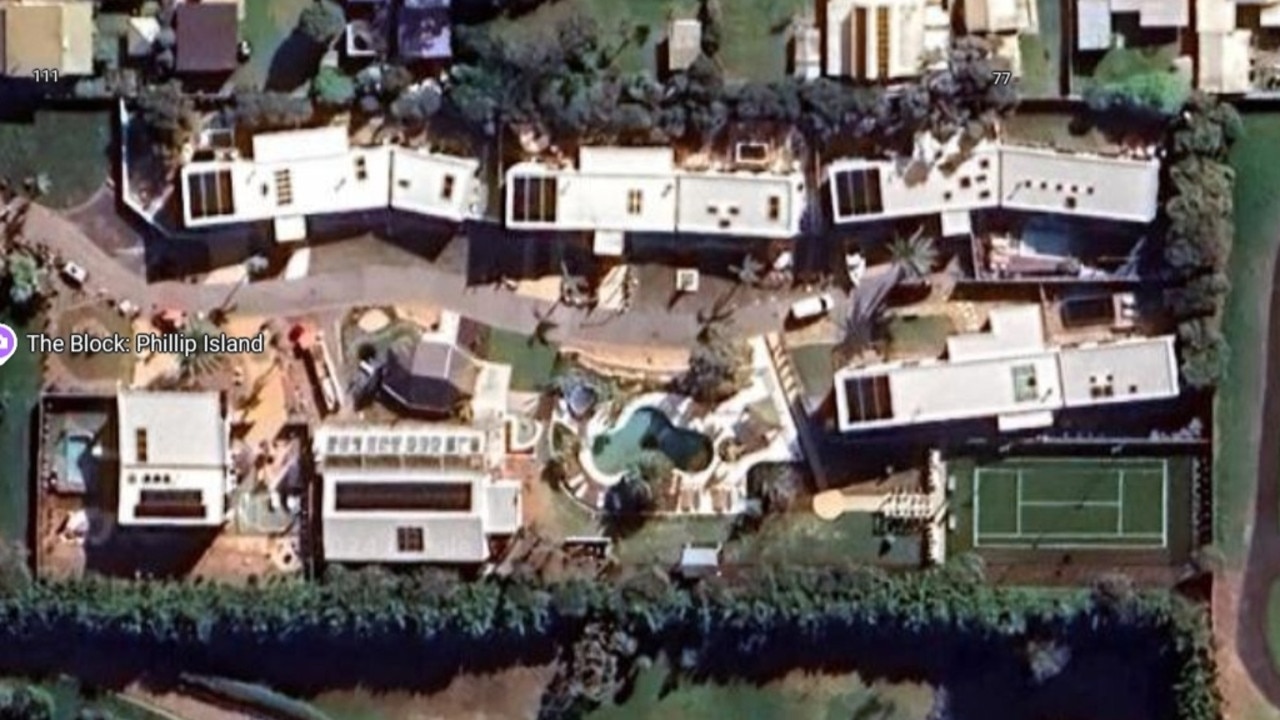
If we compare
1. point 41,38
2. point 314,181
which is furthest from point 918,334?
point 41,38

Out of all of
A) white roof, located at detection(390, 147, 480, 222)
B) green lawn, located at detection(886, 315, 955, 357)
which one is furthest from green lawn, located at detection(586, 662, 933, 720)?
Answer: white roof, located at detection(390, 147, 480, 222)

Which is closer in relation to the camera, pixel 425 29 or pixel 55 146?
pixel 425 29

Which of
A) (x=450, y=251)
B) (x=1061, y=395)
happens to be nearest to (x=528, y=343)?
(x=450, y=251)

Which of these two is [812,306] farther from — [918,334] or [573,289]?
[573,289]

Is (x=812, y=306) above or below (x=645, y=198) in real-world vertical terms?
below

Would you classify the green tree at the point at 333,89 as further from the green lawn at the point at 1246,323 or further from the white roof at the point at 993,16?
the green lawn at the point at 1246,323

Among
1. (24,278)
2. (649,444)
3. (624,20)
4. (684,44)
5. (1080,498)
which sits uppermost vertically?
(624,20)
